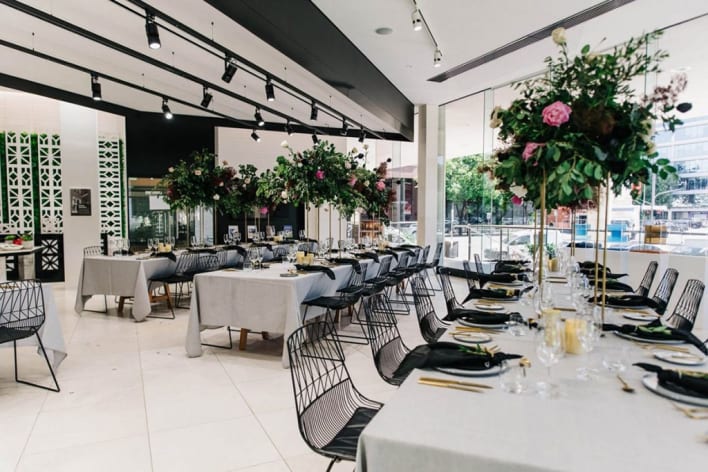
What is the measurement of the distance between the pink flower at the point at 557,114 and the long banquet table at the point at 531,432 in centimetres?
123

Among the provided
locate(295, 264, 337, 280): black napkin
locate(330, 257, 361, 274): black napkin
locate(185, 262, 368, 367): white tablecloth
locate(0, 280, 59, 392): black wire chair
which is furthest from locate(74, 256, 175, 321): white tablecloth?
locate(330, 257, 361, 274): black napkin

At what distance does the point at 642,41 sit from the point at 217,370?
4.27 meters

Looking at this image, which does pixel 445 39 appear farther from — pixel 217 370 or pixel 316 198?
pixel 217 370

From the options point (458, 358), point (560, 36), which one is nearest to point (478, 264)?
point (560, 36)

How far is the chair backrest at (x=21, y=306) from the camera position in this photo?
409cm

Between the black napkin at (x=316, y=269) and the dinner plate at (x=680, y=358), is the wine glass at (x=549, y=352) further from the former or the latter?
the black napkin at (x=316, y=269)

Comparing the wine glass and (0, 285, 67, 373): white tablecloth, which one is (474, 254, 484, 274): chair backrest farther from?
(0, 285, 67, 373): white tablecloth

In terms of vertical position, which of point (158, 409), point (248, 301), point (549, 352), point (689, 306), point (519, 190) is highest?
point (519, 190)

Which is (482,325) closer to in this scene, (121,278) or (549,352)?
(549,352)

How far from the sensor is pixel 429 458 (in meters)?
1.38

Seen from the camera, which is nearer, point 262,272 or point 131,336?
point 262,272

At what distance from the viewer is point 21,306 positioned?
4.16m

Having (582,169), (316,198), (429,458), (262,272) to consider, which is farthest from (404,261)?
(429,458)

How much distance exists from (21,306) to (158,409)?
168cm
